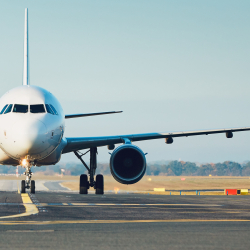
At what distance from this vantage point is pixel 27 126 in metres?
15.9

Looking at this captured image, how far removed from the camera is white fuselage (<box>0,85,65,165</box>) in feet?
52.5

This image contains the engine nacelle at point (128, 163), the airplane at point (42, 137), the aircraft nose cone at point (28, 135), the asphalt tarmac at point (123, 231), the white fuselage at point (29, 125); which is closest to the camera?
the asphalt tarmac at point (123, 231)

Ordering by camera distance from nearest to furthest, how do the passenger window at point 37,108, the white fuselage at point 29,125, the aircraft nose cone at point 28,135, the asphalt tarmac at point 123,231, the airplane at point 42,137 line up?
1. the asphalt tarmac at point 123,231
2. the aircraft nose cone at point 28,135
3. the white fuselage at point 29,125
4. the airplane at point 42,137
5. the passenger window at point 37,108

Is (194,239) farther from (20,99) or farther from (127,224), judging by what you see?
(20,99)

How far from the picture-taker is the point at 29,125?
630 inches

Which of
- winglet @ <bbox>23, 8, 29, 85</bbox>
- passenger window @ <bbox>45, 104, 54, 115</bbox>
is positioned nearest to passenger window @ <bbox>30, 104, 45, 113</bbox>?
passenger window @ <bbox>45, 104, 54, 115</bbox>

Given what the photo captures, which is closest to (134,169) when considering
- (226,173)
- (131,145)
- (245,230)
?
(131,145)

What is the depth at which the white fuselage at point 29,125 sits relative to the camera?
16.0 meters

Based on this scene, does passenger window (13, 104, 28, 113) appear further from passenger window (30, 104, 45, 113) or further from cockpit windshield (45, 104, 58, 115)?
cockpit windshield (45, 104, 58, 115)

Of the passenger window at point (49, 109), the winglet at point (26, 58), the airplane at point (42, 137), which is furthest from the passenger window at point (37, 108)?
the winglet at point (26, 58)

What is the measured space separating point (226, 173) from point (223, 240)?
118 meters

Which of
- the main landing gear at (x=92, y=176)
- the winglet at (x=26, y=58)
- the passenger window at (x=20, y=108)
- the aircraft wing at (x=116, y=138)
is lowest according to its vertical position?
the main landing gear at (x=92, y=176)

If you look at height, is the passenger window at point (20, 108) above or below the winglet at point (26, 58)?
below

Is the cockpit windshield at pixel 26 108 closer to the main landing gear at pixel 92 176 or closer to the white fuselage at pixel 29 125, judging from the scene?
the white fuselage at pixel 29 125
